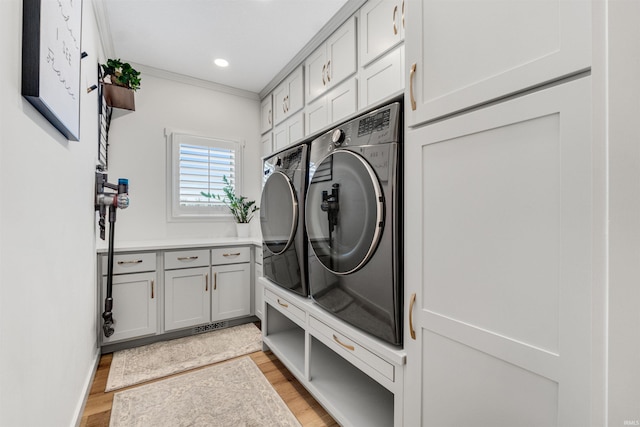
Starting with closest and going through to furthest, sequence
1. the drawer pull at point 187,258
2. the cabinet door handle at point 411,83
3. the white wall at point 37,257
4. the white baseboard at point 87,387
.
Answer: the white wall at point 37,257 < the cabinet door handle at point 411,83 < the white baseboard at point 87,387 < the drawer pull at point 187,258

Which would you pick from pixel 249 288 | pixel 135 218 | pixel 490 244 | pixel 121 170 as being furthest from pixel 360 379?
pixel 121 170

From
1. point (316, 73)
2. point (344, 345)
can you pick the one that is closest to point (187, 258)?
point (344, 345)

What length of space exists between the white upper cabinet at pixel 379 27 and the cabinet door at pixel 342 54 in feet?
0.29

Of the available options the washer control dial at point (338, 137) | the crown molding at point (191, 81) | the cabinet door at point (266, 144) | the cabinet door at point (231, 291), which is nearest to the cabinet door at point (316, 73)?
the cabinet door at point (266, 144)

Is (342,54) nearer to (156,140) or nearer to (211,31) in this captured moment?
(211,31)

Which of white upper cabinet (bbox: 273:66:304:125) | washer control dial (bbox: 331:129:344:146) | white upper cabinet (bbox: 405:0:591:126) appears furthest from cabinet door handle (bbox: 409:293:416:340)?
white upper cabinet (bbox: 273:66:304:125)

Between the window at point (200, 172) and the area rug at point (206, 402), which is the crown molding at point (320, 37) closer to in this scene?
the window at point (200, 172)

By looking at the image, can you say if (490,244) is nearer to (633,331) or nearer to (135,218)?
(633,331)

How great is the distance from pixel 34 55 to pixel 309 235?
1.26 m

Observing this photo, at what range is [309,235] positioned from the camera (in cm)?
163

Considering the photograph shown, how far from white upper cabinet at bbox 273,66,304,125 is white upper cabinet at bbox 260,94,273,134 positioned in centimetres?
10

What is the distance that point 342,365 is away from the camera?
1.83 meters

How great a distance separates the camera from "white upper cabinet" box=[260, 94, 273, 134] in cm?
345

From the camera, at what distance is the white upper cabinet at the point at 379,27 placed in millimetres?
1801
